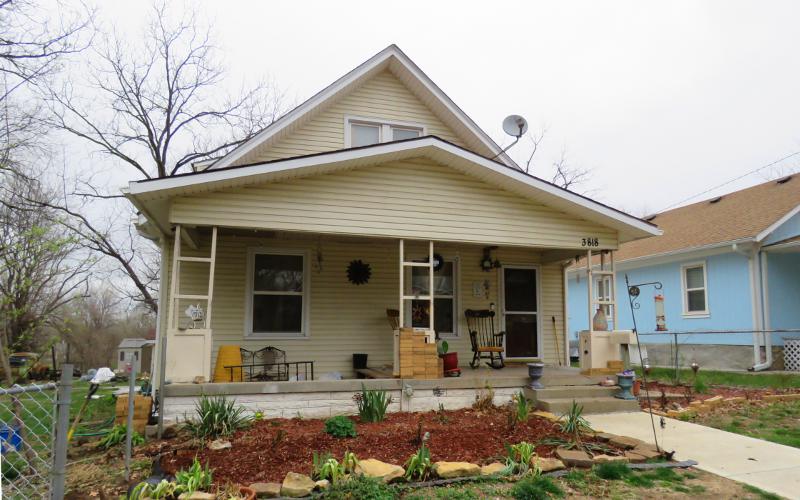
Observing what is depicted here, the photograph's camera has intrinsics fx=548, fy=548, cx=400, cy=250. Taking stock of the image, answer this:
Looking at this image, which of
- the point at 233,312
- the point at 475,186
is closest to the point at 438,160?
the point at 475,186

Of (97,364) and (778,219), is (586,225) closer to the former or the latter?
(778,219)

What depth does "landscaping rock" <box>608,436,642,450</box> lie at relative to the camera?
231 inches

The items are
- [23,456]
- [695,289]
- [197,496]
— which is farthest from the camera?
[695,289]

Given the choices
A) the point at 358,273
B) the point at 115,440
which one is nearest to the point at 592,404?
the point at 358,273

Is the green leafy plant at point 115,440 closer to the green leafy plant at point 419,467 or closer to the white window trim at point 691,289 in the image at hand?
the green leafy plant at point 419,467

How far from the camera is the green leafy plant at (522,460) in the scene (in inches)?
199

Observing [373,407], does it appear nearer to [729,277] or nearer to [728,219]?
[729,277]

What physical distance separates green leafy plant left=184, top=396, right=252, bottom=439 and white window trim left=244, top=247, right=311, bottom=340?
2989mm

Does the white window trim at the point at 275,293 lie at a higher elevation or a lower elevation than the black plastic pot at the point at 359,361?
higher

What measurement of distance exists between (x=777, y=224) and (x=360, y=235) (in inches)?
457

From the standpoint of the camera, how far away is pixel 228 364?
838cm

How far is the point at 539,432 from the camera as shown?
6.40 meters

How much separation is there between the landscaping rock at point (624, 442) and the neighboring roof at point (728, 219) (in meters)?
10.2

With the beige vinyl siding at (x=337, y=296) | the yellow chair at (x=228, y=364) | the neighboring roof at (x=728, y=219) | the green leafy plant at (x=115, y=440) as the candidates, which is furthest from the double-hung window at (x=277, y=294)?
the neighboring roof at (x=728, y=219)
